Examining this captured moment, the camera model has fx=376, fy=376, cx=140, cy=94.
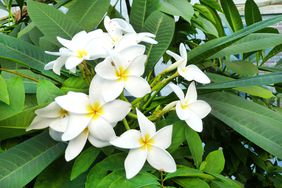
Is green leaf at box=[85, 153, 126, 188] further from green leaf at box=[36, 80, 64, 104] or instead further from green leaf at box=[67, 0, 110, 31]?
green leaf at box=[67, 0, 110, 31]

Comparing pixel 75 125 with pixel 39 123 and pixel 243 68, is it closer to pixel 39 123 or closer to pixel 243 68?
pixel 39 123

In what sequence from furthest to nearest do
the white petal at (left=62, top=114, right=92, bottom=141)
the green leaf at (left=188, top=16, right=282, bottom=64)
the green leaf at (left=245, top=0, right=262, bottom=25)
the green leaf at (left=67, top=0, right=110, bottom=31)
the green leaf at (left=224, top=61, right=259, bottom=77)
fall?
the green leaf at (left=245, top=0, right=262, bottom=25), the green leaf at (left=224, top=61, right=259, bottom=77), the green leaf at (left=67, top=0, right=110, bottom=31), the green leaf at (left=188, top=16, right=282, bottom=64), the white petal at (left=62, top=114, right=92, bottom=141)

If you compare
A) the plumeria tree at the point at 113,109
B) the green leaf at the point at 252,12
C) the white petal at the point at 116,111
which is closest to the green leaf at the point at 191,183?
the plumeria tree at the point at 113,109

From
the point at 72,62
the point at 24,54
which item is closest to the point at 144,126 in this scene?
the point at 72,62

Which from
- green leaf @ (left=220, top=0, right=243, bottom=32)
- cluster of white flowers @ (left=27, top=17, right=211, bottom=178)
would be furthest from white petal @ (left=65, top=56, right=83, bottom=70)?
green leaf @ (left=220, top=0, right=243, bottom=32)

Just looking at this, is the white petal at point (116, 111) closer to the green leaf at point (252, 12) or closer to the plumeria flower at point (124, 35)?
the plumeria flower at point (124, 35)
